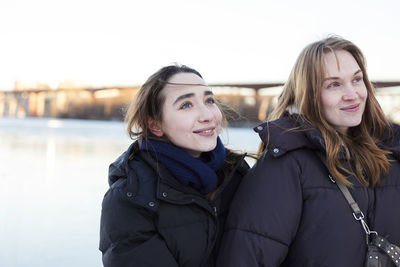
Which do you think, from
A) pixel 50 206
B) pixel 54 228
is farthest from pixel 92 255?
pixel 50 206

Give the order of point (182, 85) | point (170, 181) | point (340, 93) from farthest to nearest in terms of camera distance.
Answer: point (182, 85) → point (340, 93) → point (170, 181)

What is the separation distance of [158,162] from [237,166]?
346 millimetres

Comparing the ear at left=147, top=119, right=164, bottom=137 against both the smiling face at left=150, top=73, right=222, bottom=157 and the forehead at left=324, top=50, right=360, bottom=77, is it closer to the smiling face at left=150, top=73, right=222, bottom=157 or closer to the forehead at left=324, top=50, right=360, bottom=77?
the smiling face at left=150, top=73, right=222, bottom=157

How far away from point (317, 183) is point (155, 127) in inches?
27.5

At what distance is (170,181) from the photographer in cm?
139

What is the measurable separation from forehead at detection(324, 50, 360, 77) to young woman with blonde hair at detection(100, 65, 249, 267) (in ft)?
1.60

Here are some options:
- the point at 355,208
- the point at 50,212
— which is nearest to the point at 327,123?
the point at 355,208

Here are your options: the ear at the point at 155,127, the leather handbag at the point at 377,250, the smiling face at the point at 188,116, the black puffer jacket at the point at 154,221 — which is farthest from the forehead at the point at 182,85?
the leather handbag at the point at 377,250

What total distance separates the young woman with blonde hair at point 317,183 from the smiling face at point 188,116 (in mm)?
213

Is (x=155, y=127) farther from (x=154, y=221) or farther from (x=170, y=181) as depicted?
(x=154, y=221)

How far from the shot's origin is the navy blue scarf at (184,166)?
4.79ft

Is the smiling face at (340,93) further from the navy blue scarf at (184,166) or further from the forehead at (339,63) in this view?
the navy blue scarf at (184,166)

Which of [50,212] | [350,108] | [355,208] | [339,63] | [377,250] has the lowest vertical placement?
[50,212]

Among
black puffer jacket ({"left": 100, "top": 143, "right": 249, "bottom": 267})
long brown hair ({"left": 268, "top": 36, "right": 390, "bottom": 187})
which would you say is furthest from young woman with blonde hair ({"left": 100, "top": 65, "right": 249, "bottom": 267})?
long brown hair ({"left": 268, "top": 36, "right": 390, "bottom": 187})
